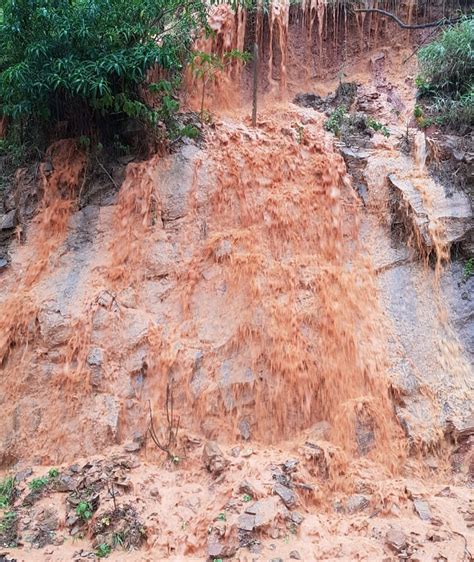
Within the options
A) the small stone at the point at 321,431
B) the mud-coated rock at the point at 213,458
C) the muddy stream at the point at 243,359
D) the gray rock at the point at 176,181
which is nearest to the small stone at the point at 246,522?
the muddy stream at the point at 243,359

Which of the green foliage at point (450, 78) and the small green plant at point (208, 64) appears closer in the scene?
the small green plant at point (208, 64)

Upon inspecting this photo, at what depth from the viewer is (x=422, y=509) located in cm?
514

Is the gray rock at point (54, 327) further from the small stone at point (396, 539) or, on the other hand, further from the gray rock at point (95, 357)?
the small stone at point (396, 539)

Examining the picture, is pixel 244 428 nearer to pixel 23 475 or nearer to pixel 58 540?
pixel 58 540

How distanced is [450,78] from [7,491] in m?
9.37

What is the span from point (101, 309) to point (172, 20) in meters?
4.90

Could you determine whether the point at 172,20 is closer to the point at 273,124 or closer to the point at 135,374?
the point at 273,124

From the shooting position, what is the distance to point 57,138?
824 cm

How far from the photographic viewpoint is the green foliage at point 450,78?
333 inches

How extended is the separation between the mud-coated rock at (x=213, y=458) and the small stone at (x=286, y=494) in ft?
2.18

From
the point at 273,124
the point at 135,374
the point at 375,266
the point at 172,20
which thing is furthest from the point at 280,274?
the point at 172,20

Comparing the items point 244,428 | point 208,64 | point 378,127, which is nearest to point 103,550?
point 244,428

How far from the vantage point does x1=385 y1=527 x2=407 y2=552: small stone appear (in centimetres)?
467

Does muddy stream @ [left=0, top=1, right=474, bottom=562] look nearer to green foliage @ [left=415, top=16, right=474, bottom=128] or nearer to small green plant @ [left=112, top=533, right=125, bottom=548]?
small green plant @ [left=112, top=533, right=125, bottom=548]
